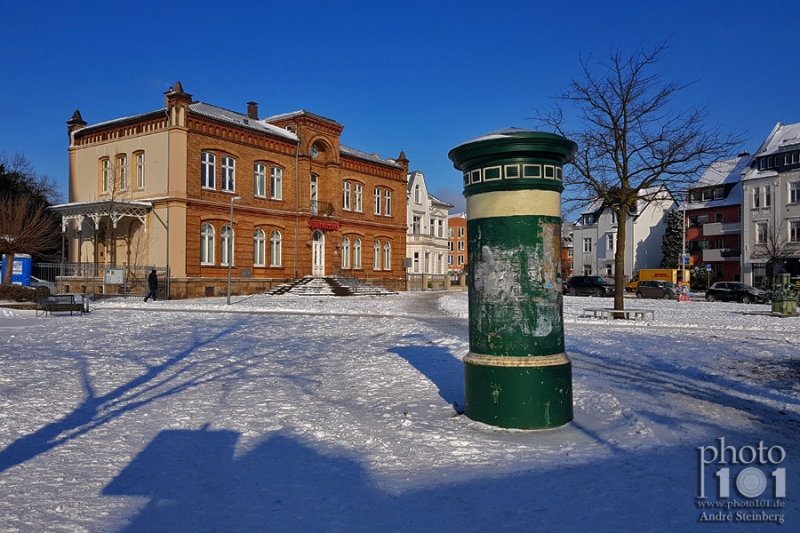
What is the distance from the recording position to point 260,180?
37.9 metres

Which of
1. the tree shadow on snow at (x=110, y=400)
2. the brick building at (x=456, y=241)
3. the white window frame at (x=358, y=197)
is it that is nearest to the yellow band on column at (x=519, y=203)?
the tree shadow on snow at (x=110, y=400)

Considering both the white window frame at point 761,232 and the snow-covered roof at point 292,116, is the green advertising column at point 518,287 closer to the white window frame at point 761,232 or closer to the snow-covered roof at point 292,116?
the snow-covered roof at point 292,116

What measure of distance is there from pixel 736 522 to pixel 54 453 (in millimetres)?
5583

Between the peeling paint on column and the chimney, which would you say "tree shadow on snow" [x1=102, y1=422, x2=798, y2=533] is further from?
the chimney

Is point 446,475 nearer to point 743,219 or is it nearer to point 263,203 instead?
point 263,203

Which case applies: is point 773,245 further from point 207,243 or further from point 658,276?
point 207,243

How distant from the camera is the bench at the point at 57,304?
65.4 ft

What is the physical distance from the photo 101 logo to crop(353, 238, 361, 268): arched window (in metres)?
39.6

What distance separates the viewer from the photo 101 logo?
13.9ft

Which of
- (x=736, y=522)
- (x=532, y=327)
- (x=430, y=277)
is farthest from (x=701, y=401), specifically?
(x=430, y=277)

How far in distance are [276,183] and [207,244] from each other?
21.2 ft

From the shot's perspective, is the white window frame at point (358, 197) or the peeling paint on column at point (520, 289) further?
the white window frame at point (358, 197)

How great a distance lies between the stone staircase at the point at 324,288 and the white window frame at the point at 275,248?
1.67 meters

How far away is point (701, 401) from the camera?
7.82 metres
